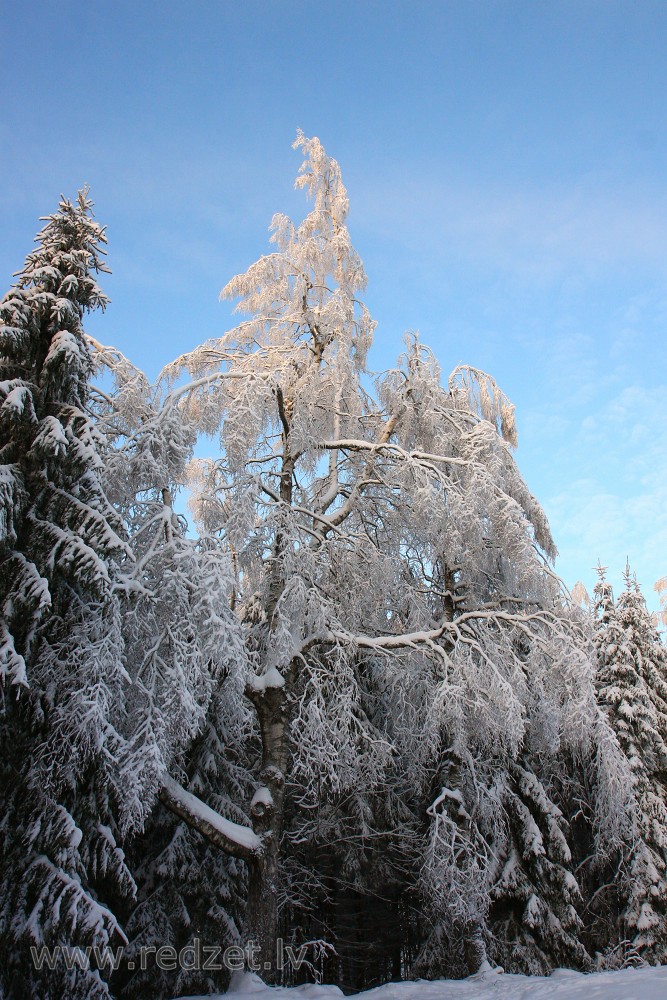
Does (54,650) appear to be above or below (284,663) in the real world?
below

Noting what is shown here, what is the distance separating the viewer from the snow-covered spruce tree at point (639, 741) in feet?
49.0

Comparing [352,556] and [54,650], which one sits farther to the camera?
[352,556]

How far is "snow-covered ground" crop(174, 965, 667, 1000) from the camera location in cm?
630

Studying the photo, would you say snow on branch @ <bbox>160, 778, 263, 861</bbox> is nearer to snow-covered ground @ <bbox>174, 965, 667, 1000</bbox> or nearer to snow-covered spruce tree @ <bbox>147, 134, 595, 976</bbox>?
snow-covered spruce tree @ <bbox>147, 134, 595, 976</bbox>

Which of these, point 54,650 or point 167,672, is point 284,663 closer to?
point 167,672

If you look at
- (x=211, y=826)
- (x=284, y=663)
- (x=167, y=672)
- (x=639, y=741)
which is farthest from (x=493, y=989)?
(x=639, y=741)

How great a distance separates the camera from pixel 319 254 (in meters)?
13.0

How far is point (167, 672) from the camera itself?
313 inches

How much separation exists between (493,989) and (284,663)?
15.9 ft

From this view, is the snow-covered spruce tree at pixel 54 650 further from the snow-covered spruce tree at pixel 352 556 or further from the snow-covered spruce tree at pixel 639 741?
the snow-covered spruce tree at pixel 639 741

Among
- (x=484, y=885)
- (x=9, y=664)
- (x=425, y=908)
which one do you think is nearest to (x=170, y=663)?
(x=9, y=664)

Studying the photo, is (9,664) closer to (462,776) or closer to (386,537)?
(386,537)

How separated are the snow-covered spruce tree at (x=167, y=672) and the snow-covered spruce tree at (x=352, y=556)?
2.71 feet

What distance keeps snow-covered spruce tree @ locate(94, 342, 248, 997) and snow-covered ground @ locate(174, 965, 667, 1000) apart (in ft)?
7.39
